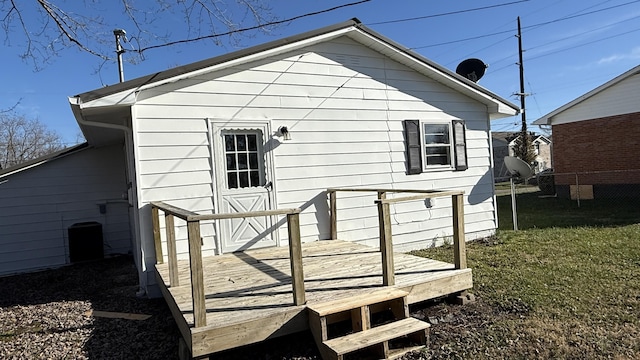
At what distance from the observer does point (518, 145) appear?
991 inches

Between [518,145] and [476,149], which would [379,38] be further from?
[518,145]

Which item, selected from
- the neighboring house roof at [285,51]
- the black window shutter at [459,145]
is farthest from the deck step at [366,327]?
the black window shutter at [459,145]

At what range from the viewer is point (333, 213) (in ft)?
20.6

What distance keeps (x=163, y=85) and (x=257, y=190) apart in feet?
6.33

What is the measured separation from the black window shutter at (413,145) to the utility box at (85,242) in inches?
255

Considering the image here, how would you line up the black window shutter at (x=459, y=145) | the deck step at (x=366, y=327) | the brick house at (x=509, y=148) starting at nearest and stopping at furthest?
the deck step at (x=366, y=327) < the black window shutter at (x=459, y=145) < the brick house at (x=509, y=148)

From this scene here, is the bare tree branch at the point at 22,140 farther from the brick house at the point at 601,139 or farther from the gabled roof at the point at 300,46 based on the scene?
the brick house at the point at 601,139

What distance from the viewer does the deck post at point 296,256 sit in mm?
3234

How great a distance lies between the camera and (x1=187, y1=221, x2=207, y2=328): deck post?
9.56 feet

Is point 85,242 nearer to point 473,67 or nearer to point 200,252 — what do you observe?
point 200,252

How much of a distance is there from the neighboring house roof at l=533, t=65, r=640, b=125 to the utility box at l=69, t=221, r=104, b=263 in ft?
51.8

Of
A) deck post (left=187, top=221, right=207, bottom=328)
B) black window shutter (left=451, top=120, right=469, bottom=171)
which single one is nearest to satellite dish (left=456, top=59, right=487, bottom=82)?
black window shutter (left=451, top=120, right=469, bottom=171)

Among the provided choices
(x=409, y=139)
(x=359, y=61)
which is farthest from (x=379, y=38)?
(x=409, y=139)

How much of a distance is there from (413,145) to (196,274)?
16.9 feet
